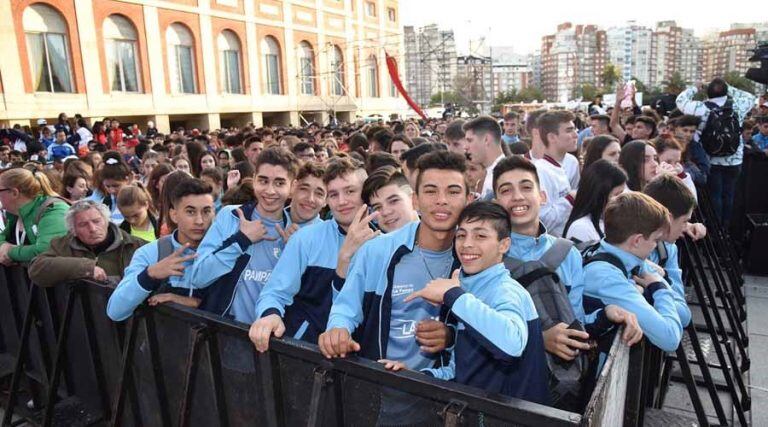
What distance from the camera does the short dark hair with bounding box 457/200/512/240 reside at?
79.9 inches

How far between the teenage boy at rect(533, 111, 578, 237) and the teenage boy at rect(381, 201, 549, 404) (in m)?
1.83

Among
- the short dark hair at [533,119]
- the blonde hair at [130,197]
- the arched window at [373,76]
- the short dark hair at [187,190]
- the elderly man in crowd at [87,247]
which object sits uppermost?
the arched window at [373,76]

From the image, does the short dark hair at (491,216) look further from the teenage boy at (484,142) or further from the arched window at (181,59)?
the arched window at (181,59)

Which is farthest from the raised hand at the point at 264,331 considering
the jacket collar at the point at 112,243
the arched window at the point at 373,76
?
the arched window at the point at 373,76

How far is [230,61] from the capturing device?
29.0 m

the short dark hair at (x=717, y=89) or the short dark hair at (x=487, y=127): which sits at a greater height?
the short dark hair at (x=717, y=89)

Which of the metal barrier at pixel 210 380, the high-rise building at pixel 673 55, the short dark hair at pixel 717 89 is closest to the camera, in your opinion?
the metal barrier at pixel 210 380

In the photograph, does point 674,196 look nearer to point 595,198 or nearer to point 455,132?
point 595,198

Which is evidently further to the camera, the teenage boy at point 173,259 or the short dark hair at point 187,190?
the short dark hair at point 187,190

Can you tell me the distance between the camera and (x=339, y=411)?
1.98 meters

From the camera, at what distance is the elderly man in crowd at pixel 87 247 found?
3.16 m

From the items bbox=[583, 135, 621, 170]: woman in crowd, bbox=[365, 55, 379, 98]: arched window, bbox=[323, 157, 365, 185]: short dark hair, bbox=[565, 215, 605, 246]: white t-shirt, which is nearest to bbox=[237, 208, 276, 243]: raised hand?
bbox=[323, 157, 365, 185]: short dark hair

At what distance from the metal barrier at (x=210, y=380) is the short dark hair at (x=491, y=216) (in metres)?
0.60

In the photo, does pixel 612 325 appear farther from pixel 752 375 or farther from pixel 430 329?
pixel 752 375
